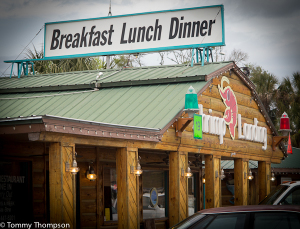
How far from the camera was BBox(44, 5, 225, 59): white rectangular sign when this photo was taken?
1731 cm

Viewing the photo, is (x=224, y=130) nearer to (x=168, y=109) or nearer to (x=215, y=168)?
(x=215, y=168)

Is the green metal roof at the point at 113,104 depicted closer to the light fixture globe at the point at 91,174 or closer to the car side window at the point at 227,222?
the light fixture globe at the point at 91,174

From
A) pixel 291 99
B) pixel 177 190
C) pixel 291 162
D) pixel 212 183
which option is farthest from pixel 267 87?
pixel 177 190

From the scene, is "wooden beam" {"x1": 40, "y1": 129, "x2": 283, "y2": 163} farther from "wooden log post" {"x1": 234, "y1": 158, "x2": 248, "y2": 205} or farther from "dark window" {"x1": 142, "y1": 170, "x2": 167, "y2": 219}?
"dark window" {"x1": 142, "y1": 170, "x2": 167, "y2": 219}

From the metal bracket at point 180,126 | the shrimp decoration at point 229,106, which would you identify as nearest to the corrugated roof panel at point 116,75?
the shrimp decoration at point 229,106

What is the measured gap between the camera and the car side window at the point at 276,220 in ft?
21.5

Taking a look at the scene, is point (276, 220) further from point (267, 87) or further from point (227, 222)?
point (267, 87)

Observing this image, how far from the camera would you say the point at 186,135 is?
13.8 meters

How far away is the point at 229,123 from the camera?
16.7 meters

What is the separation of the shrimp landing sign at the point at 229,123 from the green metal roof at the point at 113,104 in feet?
4.57

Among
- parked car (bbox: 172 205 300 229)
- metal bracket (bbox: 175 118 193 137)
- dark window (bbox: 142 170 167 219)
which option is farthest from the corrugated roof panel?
parked car (bbox: 172 205 300 229)

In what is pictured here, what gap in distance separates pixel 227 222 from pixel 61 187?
12.1 ft

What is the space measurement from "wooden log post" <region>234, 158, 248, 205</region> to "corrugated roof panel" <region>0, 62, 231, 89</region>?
3.92 meters

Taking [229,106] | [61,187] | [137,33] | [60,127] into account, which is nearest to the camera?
[60,127]
